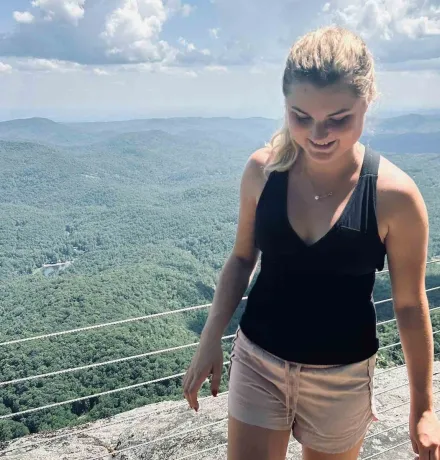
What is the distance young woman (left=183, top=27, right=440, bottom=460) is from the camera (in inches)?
40.4

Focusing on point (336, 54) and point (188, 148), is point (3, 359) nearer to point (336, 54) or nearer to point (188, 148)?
point (336, 54)

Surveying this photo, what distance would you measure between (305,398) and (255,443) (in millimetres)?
137

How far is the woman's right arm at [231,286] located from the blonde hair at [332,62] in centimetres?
21

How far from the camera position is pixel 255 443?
1101 mm

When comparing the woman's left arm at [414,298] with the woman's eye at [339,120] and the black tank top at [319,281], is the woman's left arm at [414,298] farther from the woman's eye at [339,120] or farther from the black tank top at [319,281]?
the woman's eye at [339,120]

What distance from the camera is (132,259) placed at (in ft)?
178

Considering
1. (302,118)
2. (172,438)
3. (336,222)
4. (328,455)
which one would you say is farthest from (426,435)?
(172,438)

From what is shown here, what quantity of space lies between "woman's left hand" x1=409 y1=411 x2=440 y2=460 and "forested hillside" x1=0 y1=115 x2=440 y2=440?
2.09 feet

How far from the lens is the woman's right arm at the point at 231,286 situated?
3.92ft

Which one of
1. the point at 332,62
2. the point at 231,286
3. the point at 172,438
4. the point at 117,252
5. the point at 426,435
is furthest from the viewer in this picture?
the point at 117,252

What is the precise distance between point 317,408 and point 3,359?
1440 cm

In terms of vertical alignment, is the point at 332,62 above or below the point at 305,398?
above

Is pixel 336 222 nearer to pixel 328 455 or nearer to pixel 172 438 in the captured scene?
pixel 328 455

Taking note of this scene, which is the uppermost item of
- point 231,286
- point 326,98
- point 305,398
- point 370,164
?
point 326,98
